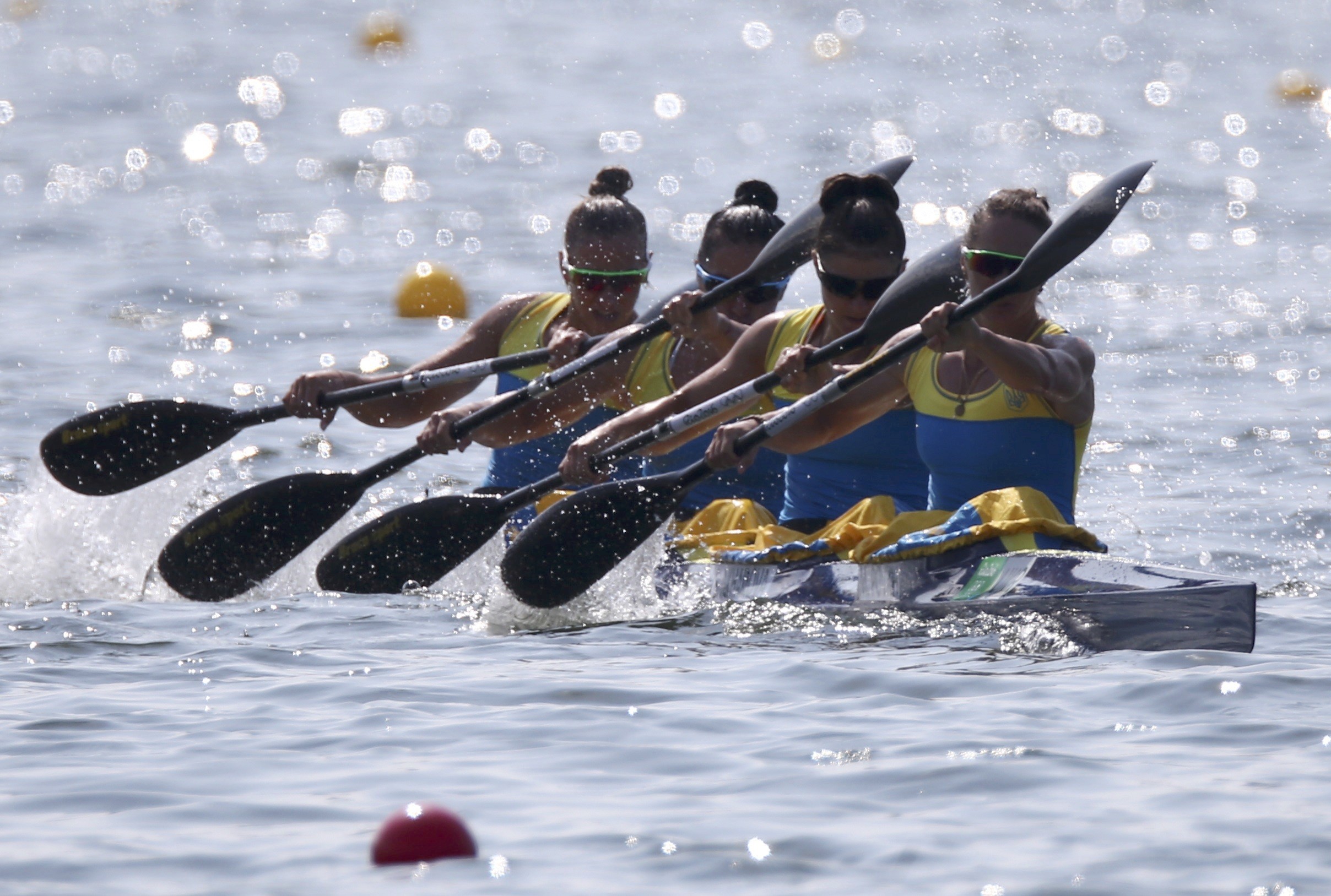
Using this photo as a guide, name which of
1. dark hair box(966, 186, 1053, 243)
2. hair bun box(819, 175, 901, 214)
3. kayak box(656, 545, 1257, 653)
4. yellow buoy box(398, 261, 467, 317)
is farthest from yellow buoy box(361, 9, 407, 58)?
kayak box(656, 545, 1257, 653)

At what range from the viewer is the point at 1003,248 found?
533 cm

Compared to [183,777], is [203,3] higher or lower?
higher

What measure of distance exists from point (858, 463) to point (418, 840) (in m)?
2.88

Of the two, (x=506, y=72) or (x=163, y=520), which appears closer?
(x=163, y=520)

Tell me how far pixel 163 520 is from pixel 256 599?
1023mm

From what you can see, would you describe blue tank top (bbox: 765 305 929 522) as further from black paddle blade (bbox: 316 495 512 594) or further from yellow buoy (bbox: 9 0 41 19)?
yellow buoy (bbox: 9 0 41 19)

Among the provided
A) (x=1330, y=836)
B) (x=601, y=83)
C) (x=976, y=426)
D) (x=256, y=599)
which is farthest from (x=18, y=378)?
(x=601, y=83)

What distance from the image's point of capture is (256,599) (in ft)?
21.4

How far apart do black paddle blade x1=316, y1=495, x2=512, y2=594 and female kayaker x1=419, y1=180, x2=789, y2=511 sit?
0.81 feet

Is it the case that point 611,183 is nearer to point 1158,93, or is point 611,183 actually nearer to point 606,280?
point 606,280

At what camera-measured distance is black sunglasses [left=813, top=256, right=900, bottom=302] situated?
584 cm

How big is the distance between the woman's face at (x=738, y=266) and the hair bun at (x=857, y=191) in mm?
780

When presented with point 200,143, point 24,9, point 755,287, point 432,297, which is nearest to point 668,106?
point 200,143

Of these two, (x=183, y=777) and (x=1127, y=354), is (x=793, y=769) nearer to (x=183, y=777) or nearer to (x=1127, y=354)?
(x=183, y=777)
